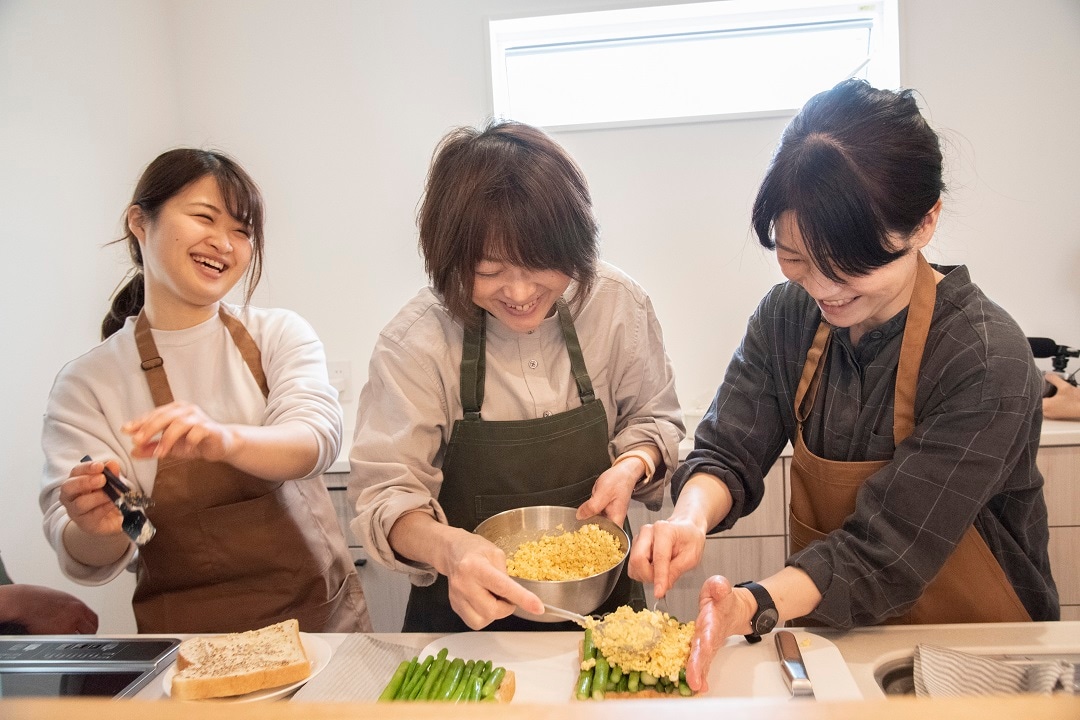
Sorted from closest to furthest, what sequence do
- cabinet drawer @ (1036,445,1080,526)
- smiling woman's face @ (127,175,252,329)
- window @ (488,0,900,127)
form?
smiling woman's face @ (127,175,252,329) → cabinet drawer @ (1036,445,1080,526) → window @ (488,0,900,127)

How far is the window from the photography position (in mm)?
3094

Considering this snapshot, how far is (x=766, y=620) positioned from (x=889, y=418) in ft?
1.38

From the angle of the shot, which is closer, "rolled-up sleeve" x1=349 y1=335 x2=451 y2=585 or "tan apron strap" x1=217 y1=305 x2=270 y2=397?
"rolled-up sleeve" x1=349 y1=335 x2=451 y2=585

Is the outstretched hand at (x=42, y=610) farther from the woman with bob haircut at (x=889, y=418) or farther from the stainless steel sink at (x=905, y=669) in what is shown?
the stainless steel sink at (x=905, y=669)

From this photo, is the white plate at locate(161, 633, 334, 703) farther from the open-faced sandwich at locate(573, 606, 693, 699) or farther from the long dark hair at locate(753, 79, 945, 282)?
the long dark hair at locate(753, 79, 945, 282)

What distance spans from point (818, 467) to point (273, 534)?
120 cm

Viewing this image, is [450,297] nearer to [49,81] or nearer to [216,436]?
[216,436]

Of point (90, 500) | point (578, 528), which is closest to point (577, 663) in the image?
point (578, 528)

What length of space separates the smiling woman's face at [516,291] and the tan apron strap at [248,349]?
630 mm

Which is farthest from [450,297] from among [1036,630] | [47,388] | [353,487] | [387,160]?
[387,160]

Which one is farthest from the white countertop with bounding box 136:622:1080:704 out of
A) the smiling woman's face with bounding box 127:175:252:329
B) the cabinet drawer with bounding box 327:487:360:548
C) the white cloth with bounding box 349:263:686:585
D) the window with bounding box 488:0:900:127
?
the window with bounding box 488:0:900:127

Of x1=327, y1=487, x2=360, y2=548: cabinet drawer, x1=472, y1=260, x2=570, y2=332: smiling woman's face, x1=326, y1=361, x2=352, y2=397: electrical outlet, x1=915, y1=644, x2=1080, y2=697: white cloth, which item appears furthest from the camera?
x1=326, y1=361, x2=352, y2=397: electrical outlet

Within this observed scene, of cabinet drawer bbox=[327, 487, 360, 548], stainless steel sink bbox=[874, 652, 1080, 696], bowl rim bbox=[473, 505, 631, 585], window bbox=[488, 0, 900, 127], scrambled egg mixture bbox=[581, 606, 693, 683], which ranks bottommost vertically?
cabinet drawer bbox=[327, 487, 360, 548]

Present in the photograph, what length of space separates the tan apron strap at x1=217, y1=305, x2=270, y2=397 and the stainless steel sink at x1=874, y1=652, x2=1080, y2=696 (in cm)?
138
